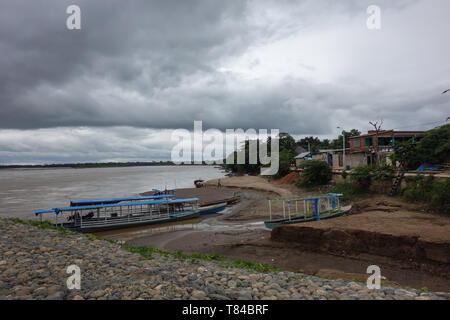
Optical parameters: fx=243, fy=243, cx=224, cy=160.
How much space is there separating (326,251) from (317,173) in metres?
21.2

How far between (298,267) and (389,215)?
416 inches

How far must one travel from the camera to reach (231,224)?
2156 cm

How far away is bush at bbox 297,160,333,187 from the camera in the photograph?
32.0 m

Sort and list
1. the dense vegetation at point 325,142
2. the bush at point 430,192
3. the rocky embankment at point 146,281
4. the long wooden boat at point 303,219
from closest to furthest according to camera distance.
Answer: the rocky embankment at point 146,281 < the long wooden boat at point 303,219 < the bush at point 430,192 < the dense vegetation at point 325,142

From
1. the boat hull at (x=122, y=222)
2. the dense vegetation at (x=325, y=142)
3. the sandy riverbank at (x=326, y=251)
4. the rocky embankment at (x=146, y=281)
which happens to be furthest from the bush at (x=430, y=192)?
the dense vegetation at (x=325, y=142)

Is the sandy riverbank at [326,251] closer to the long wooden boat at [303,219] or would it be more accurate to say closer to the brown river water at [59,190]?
the long wooden boat at [303,219]

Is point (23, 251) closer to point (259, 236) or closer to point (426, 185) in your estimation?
point (259, 236)

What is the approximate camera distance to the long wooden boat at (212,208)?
26483 millimetres

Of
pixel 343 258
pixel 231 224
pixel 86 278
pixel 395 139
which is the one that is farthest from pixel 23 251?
pixel 395 139

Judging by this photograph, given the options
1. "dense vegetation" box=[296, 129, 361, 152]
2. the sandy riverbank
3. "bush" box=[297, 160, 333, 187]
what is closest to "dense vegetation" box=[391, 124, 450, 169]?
the sandy riverbank

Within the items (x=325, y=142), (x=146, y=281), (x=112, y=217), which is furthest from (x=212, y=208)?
(x=325, y=142)

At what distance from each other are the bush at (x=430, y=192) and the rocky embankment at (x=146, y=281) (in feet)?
47.1

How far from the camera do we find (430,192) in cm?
1883
